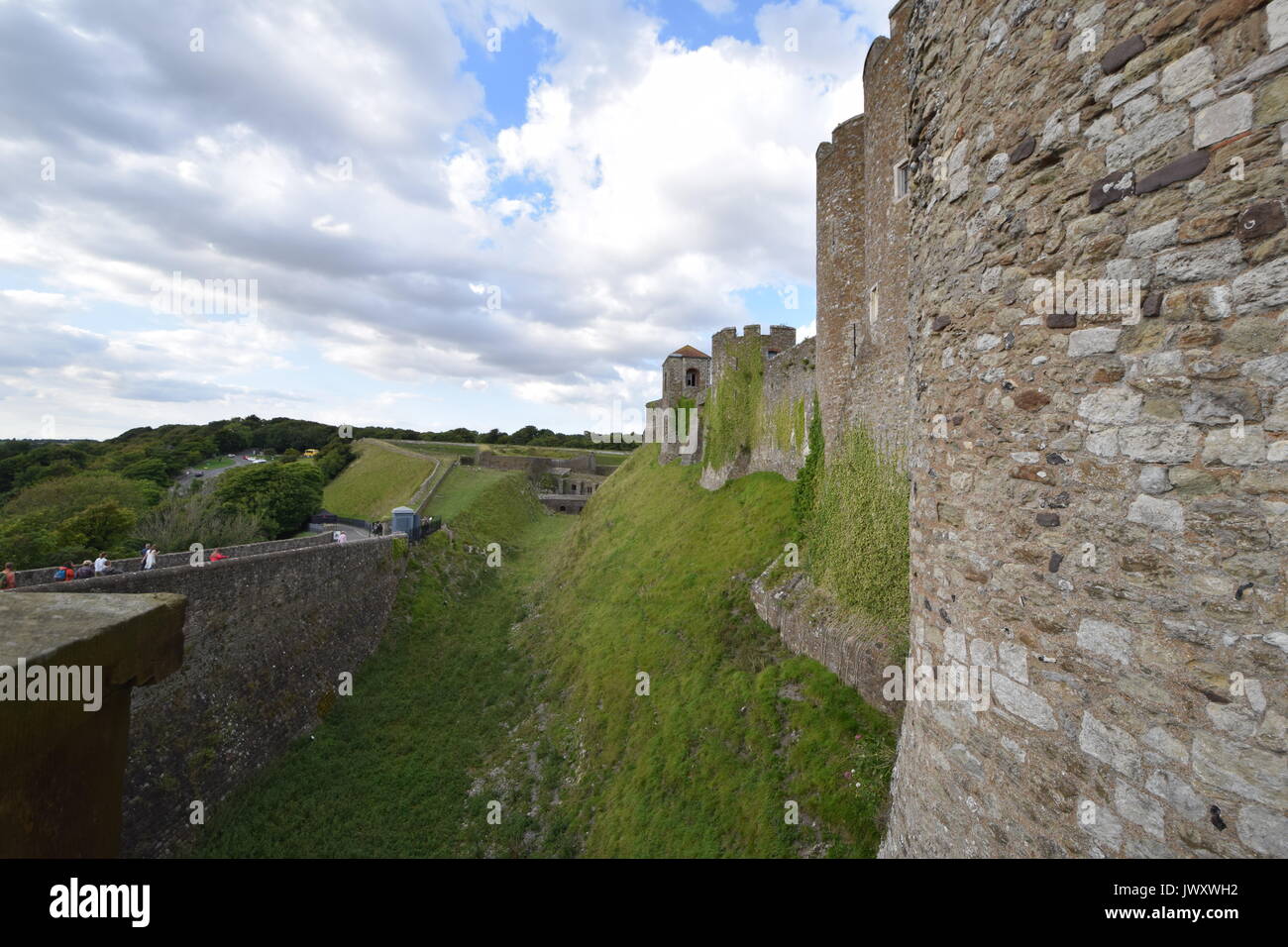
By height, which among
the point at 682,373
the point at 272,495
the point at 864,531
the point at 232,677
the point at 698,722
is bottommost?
the point at 698,722

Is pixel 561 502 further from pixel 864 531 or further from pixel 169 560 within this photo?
pixel 864 531

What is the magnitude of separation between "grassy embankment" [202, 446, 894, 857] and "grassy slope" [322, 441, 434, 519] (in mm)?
19568


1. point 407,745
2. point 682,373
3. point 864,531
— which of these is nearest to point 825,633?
point 864,531

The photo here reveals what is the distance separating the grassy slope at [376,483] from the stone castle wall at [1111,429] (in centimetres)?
3905

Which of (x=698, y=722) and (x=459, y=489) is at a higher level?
(x=459, y=489)

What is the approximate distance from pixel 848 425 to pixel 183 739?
664 inches

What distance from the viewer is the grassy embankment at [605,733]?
9.30 metres

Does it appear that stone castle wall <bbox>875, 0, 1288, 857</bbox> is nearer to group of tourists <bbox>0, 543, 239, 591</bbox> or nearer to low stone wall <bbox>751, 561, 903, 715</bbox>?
low stone wall <bbox>751, 561, 903, 715</bbox>

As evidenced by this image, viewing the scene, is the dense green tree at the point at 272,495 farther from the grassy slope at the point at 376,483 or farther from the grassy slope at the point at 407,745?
the grassy slope at the point at 407,745

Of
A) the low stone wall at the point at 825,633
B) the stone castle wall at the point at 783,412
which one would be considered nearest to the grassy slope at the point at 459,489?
the stone castle wall at the point at 783,412

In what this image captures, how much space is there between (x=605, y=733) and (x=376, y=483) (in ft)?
135

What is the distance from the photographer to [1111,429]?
9.23ft
